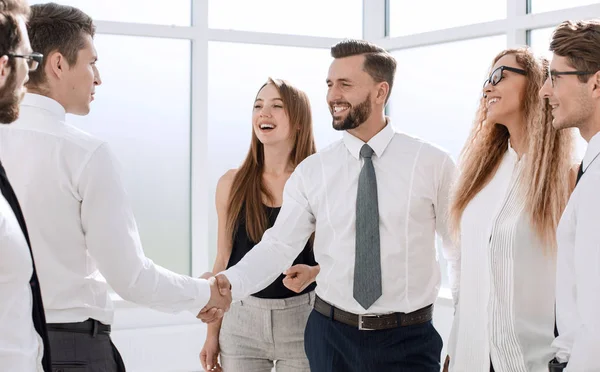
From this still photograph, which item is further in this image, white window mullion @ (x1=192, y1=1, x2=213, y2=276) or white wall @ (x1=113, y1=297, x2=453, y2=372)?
white window mullion @ (x1=192, y1=1, x2=213, y2=276)

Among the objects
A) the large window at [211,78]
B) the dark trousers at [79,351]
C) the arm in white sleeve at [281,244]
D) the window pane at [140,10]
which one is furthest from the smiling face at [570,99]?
the window pane at [140,10]

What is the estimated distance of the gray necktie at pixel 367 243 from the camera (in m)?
2.77

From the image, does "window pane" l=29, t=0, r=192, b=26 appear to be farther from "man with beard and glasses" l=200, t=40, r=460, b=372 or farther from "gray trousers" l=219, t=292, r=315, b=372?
"gray trousers" l=219, t=292, r=315, b=372

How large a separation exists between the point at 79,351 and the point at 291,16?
3730 mm

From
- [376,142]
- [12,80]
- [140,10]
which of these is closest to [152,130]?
[140,10]

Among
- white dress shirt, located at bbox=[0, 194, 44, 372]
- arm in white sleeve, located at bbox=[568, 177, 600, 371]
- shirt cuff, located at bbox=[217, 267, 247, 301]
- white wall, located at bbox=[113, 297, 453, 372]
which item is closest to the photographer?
white dress shirt, located at bbox=[0, 194, 44, 372]

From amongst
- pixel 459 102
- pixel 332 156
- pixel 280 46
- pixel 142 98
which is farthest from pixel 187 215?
pixel 332 156

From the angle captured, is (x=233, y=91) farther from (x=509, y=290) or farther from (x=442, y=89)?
(x=509, y=290)

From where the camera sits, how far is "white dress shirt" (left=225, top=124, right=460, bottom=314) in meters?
2.82

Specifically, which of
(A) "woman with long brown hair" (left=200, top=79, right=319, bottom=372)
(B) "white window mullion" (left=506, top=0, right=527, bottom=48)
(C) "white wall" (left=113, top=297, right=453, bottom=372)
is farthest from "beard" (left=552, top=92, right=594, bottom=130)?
(C) "white wall" (left=113, top=297, right=453, bottom=372)

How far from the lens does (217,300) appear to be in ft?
9.74

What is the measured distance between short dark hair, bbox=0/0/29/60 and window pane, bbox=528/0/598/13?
317 centimetres

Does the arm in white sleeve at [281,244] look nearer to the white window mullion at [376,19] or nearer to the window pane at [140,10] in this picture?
the window pane at [140,10]

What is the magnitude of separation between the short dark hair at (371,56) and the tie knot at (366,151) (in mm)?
281
